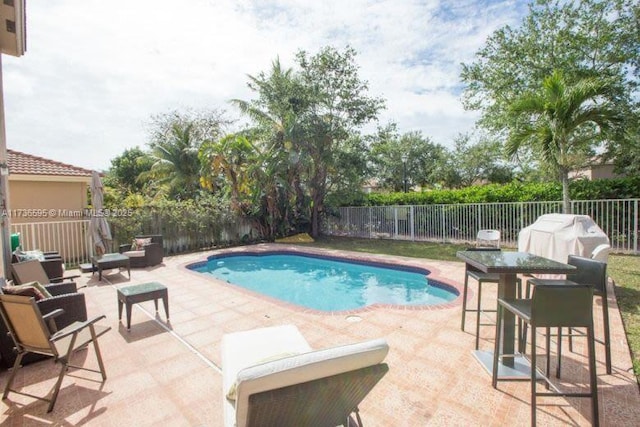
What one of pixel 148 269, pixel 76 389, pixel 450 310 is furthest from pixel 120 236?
pixel 450 310

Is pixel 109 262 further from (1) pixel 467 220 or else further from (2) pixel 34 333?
(1) pixel 467 220

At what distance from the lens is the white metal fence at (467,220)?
32.8ft

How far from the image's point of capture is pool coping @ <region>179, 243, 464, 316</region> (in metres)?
5.50

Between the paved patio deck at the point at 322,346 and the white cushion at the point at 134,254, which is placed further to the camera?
the white cushion at the point at 134,254

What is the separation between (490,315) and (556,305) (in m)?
2.81

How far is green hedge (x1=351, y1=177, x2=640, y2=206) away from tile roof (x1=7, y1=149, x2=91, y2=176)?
14.9 metres

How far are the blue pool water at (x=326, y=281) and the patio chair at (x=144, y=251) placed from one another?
1.21 meters

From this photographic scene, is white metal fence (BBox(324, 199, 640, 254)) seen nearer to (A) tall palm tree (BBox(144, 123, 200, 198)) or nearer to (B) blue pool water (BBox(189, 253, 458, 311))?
(B) blue pool water (BBox(189, 253, 458, 311))

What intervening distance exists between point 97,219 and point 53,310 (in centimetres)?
619

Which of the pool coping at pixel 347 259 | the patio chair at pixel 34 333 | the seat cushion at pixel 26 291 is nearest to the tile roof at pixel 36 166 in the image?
the pool coping at pixel 347 259

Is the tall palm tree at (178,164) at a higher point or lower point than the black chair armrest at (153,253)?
higher

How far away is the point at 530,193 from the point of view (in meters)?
12.1

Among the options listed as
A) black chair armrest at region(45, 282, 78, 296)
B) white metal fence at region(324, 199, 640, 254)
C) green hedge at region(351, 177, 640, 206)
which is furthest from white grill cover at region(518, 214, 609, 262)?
black chair armrest at region(45, 282, 78, 296)

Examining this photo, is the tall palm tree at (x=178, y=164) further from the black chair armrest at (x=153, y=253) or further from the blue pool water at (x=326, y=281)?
the black chair armrest at (x=153, y=253)
